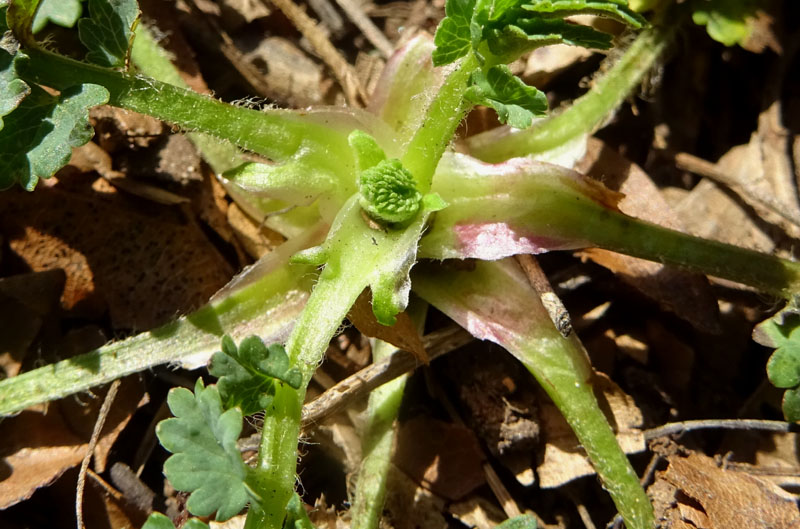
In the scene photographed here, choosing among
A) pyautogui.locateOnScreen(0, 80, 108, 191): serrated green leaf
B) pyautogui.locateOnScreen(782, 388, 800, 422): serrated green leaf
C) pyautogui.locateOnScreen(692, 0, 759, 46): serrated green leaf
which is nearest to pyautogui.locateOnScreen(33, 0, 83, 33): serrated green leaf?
pyautogui.locateOnScreen(0, 80, 108, 191): serrated green leaf

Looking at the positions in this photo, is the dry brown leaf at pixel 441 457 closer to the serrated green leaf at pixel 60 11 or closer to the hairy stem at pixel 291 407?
the hairy stem at pixel 291 407

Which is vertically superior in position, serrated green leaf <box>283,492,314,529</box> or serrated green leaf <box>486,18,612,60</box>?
serrated green leaf <box>486,18,612,60</box>

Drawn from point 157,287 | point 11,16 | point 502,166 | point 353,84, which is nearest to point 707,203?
point 502,166

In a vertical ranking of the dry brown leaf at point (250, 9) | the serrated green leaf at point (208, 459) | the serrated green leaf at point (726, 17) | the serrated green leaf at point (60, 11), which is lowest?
the serrated green leaf at point (208, 459)

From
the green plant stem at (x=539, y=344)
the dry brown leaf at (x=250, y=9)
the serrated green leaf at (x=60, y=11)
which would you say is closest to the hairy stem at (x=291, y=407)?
the green plant stem at (x=539, y=344)

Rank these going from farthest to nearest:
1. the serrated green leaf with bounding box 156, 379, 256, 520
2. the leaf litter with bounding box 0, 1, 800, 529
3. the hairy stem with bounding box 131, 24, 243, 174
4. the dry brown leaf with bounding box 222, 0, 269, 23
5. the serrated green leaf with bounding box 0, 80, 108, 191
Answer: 1. the dry brown leaf with bounding box 222, 0, 269, 23
2. the hairy stem with bounding box 131, 24, 243, 174
3. the leaf litter with bounding box 0, 1, 800, 529
4. the serrated green leaf with bounding box 0, 80, 108, 191
5. the serrated green leaf with bounding box 156, 379, 256, 520

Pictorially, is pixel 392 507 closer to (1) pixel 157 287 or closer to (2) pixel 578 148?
(1) pixel 157 287

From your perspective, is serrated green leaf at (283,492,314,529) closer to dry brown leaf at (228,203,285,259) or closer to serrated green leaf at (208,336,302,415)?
serrated green leaf at (208,336,302,415)
